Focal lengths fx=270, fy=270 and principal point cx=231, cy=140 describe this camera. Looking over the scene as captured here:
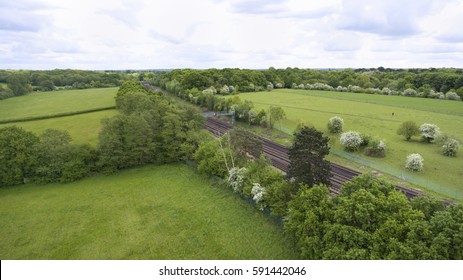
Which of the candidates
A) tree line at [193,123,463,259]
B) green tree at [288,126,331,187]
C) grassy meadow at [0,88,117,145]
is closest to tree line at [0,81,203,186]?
grassy meadow at [0,88,117,145]

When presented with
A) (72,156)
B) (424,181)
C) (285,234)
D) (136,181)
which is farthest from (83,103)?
(424,181)

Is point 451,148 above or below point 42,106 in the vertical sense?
below

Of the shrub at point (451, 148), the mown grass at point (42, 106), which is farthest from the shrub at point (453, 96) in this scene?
the mown grass at point (42, 106)

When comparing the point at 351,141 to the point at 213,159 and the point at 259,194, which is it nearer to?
the point at 213,159

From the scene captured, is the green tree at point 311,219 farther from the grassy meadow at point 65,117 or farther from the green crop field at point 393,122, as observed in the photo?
the grassy meadow at point 65,117

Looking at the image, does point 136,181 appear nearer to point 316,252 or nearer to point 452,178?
point 316,252

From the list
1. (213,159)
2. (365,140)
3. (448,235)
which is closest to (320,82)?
(365,140)
